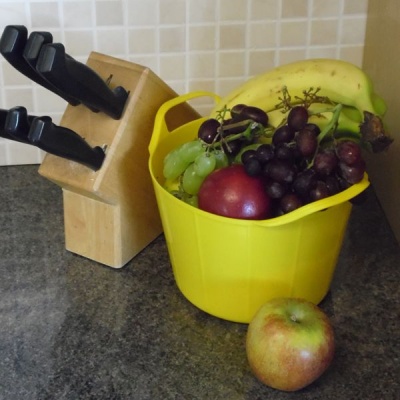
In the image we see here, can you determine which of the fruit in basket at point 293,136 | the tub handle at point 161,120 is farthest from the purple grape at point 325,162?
the tub handle at point 161,120

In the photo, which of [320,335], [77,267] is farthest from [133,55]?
[320,335]

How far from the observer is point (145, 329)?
0.84m

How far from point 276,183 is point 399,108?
30 cm

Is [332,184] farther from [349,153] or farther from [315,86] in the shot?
[315,86]

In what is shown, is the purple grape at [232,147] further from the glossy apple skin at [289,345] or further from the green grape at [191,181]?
the glossy apple skin at [289,345]

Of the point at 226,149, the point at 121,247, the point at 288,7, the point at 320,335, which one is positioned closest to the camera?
the point at 320,335

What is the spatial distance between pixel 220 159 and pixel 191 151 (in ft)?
0.11

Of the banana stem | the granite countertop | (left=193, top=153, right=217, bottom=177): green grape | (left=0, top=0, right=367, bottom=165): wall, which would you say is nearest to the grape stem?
the banana stem

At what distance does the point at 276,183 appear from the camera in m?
0.77

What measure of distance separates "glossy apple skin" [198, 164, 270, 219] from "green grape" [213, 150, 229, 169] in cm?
3

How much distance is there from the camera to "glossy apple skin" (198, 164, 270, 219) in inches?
30.3

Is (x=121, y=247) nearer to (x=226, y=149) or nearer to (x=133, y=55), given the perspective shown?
(x=226, y=149)

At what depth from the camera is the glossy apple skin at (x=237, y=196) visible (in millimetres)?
769

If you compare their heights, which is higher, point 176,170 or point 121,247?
point 176,170
